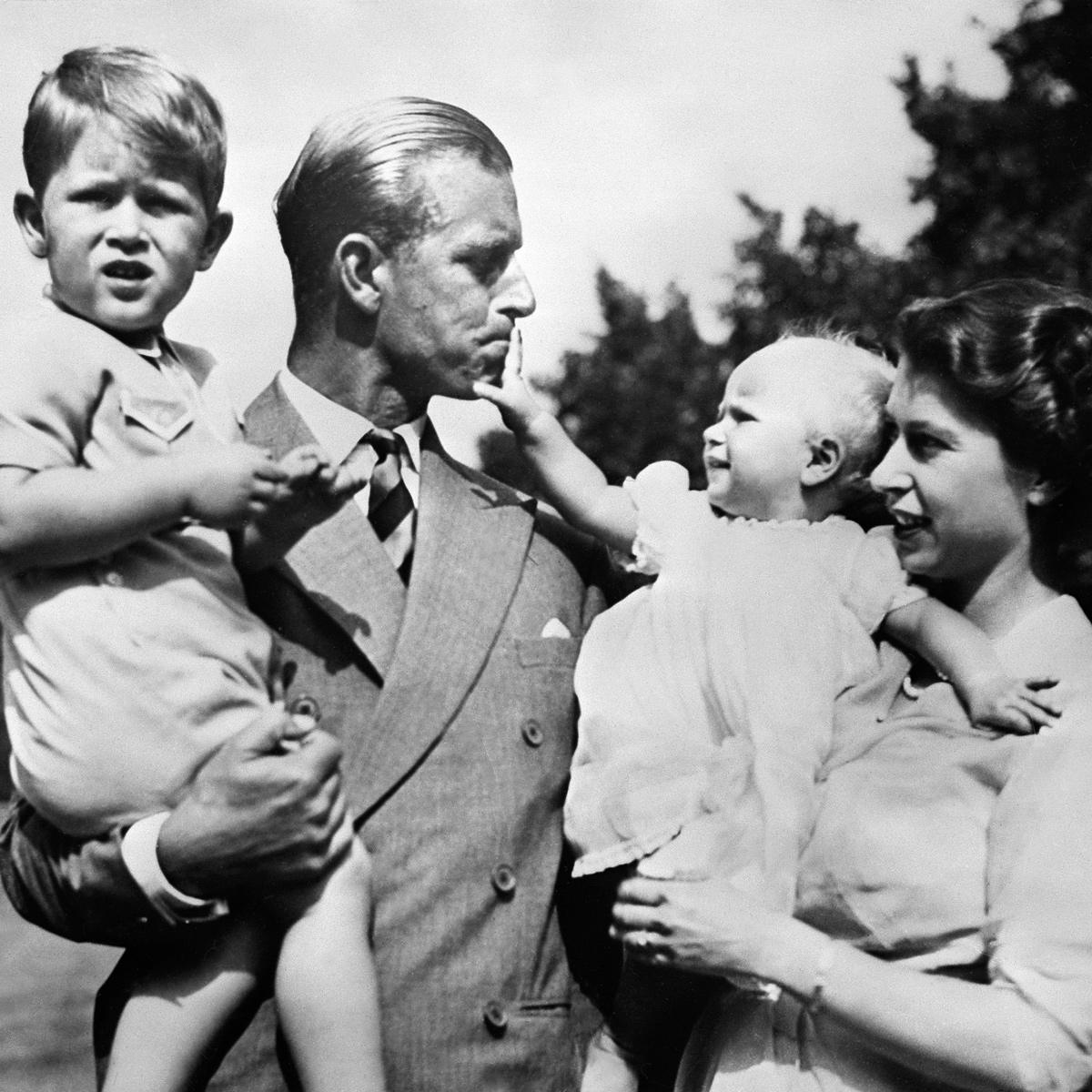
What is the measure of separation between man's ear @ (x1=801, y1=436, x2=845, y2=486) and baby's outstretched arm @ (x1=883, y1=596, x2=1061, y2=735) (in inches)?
12.4

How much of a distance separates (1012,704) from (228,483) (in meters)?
1.27

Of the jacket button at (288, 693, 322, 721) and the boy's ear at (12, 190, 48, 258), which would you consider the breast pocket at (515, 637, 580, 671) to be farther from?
the boy's ear at (12, 190, 48, 258)

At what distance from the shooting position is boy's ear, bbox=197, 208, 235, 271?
2645 millimetres

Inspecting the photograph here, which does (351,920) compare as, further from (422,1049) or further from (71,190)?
(71,190)

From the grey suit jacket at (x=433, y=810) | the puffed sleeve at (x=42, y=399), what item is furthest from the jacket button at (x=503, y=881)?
the puffed sleeve at (x=42, y=399)

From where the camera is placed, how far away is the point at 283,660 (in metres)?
2.68

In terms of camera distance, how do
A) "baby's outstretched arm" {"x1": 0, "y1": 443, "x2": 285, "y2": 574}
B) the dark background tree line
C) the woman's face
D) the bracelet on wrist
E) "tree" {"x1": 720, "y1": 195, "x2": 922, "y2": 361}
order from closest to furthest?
"baby's outstretched arm" {"x1": 0, "y1": 443, "x2": 285, "y2": 574} → the bracelet on wrist → the woman's face → the dark background tree line → "tree" {"x1": 720, "y1": 195, "x2": 922, "y2": 361}

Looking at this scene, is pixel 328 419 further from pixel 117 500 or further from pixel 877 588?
pixel 877 588

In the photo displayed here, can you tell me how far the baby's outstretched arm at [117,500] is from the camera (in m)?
2.34

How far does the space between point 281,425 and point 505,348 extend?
1.40 ft

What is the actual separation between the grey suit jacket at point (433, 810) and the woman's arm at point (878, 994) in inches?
10.6

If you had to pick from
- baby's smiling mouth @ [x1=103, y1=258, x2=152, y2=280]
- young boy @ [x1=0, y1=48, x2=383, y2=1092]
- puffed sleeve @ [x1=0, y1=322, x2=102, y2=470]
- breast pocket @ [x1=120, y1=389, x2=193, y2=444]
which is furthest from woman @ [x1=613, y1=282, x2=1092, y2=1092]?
baby's smiling mouth @ [x1=103, y1=258, x2=152, y2=280]

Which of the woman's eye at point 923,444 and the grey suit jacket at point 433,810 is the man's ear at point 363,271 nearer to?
the grey suit jacket at point 433,810

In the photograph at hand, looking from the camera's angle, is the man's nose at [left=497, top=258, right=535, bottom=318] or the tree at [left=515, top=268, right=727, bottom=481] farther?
the tree at [left=515, top=268, right=727, bottom=481]
